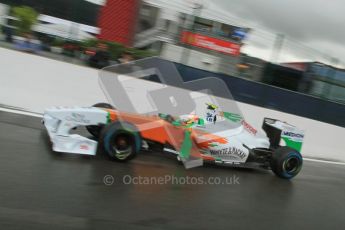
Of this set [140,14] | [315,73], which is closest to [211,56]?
[140,14]

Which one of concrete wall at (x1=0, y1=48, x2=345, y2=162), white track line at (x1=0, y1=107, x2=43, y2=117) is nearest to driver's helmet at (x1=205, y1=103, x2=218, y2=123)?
concrete wall at (x1=0, y1=48, x2=345, y2=162)

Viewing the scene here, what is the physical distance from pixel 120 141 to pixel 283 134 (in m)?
3.10

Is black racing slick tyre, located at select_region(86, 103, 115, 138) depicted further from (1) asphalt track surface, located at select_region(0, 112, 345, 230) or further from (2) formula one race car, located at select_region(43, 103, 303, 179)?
(1) asphalt track surface, located at select_region(0, 112, 345, 230)

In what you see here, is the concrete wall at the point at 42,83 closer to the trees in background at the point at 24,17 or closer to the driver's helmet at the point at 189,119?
the trees in background at the point at 24,17

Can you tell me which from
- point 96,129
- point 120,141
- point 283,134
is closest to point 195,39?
point 283,134

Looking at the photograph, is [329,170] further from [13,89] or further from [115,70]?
[13,89]

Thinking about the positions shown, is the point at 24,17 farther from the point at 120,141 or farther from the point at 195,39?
the point at 120,141

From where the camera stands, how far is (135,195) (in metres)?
5.43

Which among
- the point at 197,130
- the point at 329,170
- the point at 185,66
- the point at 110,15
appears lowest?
the point at 329,170

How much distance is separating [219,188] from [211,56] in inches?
186

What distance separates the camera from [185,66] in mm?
10281

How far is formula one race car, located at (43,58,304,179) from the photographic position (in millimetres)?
6441

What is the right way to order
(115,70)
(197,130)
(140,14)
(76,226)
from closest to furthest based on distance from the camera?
(76,226)
(197,130)
(115,70)
(140,14)

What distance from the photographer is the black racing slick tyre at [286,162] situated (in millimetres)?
7723
